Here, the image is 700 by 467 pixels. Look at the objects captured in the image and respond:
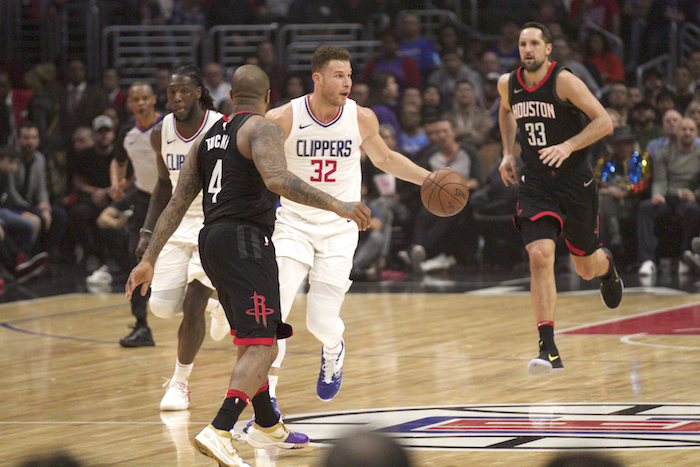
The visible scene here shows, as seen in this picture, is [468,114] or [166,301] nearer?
[166,301]

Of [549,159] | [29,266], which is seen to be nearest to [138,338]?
[549,159]

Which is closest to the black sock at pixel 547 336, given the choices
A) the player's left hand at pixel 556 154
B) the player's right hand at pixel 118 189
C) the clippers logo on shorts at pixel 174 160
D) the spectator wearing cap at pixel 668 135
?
the player's left hand at pixel 556 154

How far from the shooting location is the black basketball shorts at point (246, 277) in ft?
15.7

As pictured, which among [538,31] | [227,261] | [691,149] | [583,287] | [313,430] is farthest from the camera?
[691,149]

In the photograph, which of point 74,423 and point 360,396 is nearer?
point 74,423

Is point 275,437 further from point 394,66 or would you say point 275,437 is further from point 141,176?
point 394,66

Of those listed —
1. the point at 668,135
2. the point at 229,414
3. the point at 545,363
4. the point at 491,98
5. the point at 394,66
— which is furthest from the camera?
the point at 394,66

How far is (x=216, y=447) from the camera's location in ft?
14.4

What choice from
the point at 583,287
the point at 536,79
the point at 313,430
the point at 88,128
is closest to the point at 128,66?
the point at 88,128

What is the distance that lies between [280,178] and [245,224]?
404mm

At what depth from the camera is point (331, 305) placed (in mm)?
5789

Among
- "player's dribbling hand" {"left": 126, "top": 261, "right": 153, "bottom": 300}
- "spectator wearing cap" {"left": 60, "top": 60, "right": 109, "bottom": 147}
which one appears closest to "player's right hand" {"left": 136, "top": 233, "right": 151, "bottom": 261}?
"player's dribbling hand" {"left": 126, "top": 261, "right": 153, "bottom": 300}

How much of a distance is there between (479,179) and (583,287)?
2.20 metres

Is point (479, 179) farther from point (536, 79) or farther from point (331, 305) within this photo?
point (331, 305)
